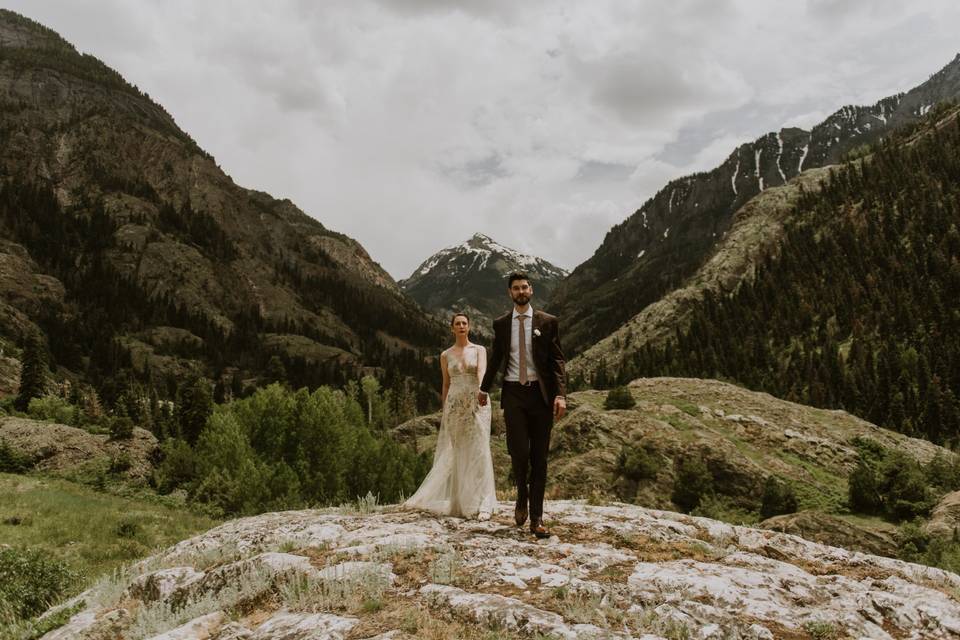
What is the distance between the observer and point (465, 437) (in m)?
10.3

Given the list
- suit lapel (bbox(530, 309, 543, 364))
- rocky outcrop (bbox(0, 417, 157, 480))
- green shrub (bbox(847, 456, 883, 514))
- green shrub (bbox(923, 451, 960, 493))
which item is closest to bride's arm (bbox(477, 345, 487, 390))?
suit lapel (bbox(530, 309, 543, 364))

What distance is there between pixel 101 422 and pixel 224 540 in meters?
71.3

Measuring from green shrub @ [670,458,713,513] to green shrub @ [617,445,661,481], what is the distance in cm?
115

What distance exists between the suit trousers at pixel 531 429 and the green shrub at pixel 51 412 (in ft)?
218

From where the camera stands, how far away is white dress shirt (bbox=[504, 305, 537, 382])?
28.4 feet

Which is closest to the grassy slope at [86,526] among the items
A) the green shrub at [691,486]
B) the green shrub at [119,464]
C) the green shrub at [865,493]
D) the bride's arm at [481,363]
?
the green shrub at [119,464]

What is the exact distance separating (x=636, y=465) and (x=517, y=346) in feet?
62.0

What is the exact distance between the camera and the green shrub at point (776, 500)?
2397cm

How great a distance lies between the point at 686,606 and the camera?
5629 mm

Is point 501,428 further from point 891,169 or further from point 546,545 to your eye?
point 891,169

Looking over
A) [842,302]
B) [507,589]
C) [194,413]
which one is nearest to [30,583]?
[507,589]

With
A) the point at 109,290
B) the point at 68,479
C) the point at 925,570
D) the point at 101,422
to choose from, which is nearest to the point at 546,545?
the point at 925,570

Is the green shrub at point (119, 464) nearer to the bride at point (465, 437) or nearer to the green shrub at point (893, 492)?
the bride at point (465, 437)

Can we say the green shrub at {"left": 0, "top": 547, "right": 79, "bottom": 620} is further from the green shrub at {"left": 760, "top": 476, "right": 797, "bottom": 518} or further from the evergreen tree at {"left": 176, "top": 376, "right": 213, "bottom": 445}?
the evergreen tree at {"left": 176, "top": 376, "right": 213, "bottom": 445}
